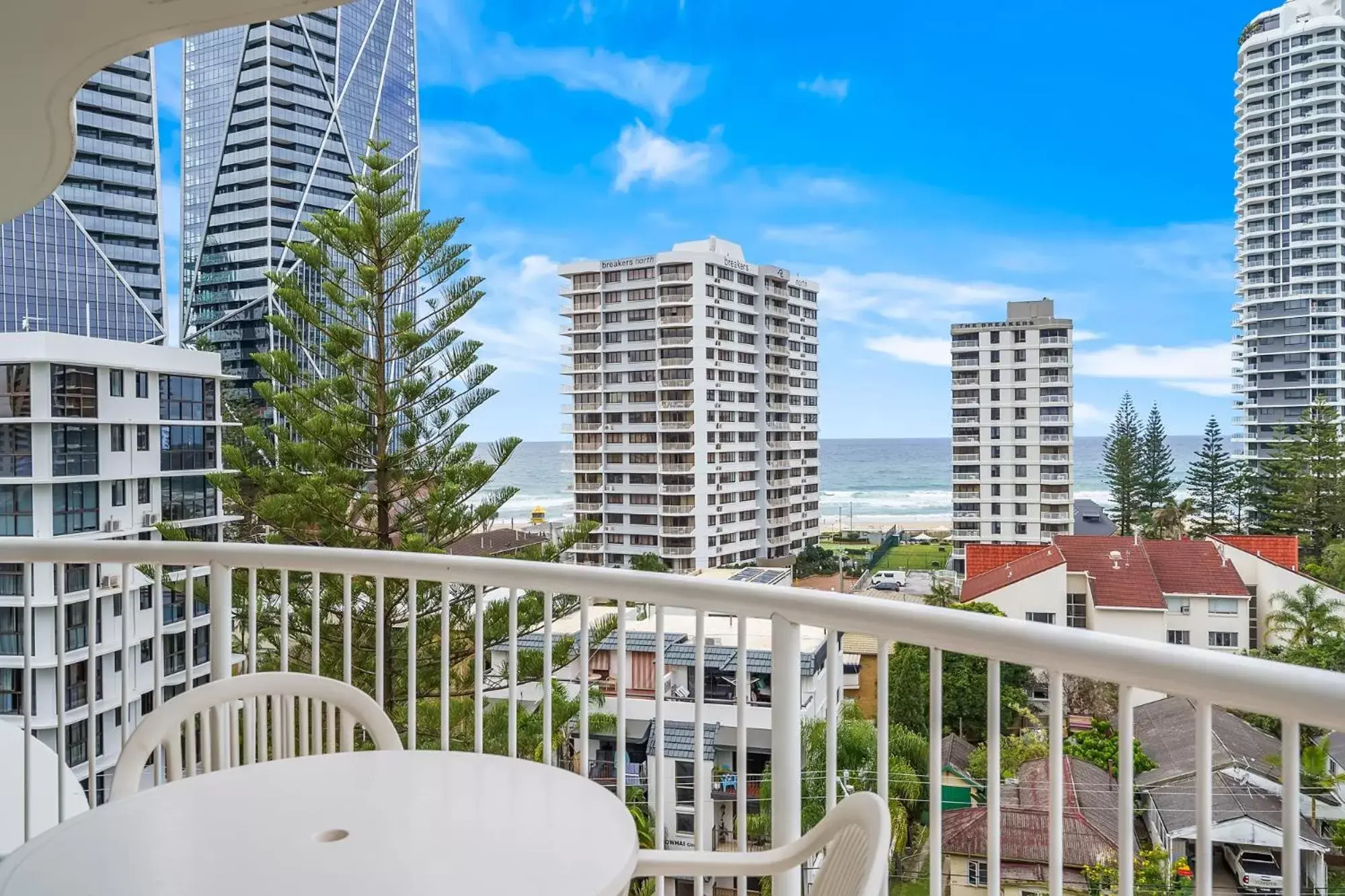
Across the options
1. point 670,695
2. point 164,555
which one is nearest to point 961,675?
point 164,555

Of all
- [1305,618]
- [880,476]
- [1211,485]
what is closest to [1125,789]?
[1305,618]

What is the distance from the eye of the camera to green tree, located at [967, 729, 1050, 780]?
1939mm

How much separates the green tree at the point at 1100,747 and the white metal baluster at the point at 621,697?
0.72 meters

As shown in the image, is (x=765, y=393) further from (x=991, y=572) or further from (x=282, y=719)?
(x=282, y=719)

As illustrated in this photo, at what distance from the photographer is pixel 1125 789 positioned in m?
0.91

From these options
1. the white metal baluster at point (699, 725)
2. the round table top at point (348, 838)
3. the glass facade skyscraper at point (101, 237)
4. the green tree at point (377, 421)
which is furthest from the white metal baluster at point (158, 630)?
the glass facade skyscraper at point (101, 237)

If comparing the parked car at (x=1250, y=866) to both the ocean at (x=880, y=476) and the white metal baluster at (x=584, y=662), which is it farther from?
the ocean at (x=880, y=476)

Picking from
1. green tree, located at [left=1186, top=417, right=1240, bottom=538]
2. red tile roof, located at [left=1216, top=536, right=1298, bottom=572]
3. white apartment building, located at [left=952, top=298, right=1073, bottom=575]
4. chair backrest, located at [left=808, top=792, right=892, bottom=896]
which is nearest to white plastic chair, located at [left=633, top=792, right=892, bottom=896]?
chair backrest, located at [left=808, top=792, right=892, bottom=896]

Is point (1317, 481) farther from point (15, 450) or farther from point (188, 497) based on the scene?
point (15, 450)

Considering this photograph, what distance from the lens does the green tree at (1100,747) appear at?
65.4 inches

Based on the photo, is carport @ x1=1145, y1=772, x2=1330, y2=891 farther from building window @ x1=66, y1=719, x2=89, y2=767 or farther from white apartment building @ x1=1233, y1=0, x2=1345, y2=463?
white apartment building @ x1=1233, y1=0, x2=1345, y2=463

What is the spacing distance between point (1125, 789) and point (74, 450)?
826cm

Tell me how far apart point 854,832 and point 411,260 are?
7500 millimetres

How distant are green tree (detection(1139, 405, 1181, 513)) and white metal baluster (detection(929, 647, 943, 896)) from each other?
13892 millimetres
